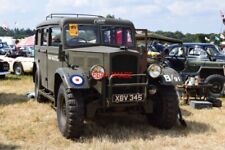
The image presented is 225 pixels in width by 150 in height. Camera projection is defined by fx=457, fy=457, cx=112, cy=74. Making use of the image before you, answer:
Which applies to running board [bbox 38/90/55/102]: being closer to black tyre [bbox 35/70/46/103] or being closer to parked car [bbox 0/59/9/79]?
black tyre [bbox 35/70/46/103]

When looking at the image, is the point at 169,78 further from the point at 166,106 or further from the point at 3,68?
the point at 3,68

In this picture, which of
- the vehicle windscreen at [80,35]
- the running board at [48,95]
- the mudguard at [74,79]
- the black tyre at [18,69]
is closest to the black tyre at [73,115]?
the mudguard at [74,79]

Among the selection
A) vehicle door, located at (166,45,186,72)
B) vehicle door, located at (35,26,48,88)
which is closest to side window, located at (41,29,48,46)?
vehicle door, located at (35,26,48,88)

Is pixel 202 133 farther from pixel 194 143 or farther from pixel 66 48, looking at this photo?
pixel 66 48

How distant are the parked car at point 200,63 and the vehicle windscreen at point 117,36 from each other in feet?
16.0

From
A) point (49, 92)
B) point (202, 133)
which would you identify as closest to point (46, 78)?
point (49, 92)

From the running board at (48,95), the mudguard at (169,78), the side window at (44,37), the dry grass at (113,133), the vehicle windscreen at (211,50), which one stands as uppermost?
the side window at (44,37)

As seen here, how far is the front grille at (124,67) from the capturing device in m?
7.49

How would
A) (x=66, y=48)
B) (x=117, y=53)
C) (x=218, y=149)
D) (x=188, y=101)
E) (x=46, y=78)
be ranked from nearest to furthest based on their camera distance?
(x=218, y=149) → (x=117, y=53) → (x=66, y=48) → (x=46, y=78) → (x=188, y=101)

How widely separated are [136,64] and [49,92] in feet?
9.86

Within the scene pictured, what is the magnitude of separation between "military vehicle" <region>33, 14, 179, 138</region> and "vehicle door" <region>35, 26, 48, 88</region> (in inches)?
28.9

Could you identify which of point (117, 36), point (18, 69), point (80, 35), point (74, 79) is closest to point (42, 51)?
point (80, 35)

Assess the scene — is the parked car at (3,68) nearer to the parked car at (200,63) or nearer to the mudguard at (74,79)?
the parked car at (200,63)

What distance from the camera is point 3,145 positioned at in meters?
6.99
